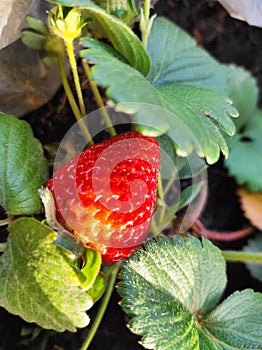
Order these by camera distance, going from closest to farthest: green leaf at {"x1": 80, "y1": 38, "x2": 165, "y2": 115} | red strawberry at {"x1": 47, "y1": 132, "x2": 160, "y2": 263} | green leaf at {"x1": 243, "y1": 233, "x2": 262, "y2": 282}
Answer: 1. green leaf at {"x1": 80, "y1": 38, "x2": 165, "y2": 115}
2. red strawberry at {"x1": 47, "y1": 132, "x2": 160, "y2": 263}
3. green leaf at {"x1": 243, "y1": 233, "x2": 262, "y2": 282}

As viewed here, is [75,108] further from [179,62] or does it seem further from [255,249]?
[255,249]

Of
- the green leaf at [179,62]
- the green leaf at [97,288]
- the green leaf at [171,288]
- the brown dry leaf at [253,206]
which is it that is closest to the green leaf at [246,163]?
the brown dry leaf at [253,206]

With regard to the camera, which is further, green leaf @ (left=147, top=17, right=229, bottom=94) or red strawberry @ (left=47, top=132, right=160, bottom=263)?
green leaf @ (left=147, top=17, right=229, bottom=94)

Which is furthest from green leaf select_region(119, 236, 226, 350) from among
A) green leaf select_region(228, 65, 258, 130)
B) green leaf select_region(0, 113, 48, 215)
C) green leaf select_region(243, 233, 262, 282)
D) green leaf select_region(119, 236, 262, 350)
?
green leaf select_region(228, 65, 258, 130)

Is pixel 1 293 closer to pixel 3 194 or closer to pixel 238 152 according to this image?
pixel 3 194

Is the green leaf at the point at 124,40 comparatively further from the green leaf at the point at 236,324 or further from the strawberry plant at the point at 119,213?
the green leaf at the point at 236,324

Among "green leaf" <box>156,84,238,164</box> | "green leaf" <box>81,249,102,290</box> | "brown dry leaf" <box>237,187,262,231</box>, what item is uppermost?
"green leaf" <box>156,84,238,164</box>

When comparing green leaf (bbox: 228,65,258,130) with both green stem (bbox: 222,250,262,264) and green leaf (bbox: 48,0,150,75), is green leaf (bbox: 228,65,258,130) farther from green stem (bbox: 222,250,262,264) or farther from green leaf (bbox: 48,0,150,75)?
green leaf (bbox: 48,0,150,75)
